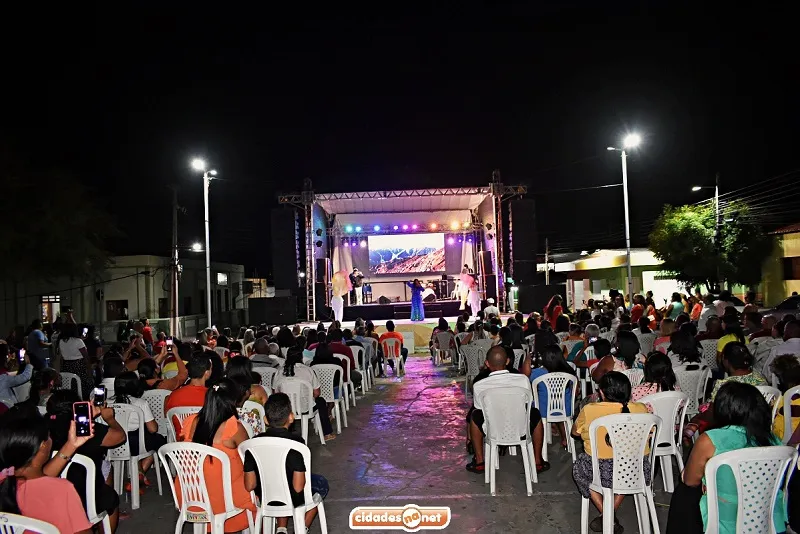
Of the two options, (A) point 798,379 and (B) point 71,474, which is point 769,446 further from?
(B) point 71,474

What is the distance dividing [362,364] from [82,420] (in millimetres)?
6021

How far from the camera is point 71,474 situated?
2.72 meters

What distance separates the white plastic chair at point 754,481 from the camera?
2.29m

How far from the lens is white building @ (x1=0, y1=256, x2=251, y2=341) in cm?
2005

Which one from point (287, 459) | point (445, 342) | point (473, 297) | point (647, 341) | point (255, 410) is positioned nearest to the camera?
point (287, 459)

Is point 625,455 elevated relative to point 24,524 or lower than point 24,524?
lower

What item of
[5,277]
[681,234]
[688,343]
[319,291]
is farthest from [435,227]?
[688,343]

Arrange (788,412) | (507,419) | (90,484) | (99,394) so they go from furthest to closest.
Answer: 1. (507,419)
2. (788,412)
3. (99,394)
4. (90,484)

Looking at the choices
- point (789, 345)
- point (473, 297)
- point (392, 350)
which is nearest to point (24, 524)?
point (789, 345)

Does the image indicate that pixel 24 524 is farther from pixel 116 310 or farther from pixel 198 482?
pixel 116 310

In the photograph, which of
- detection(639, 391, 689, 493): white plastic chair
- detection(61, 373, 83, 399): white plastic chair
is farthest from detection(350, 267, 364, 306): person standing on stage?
detection(639, 391, 689, 493): white plastic chair

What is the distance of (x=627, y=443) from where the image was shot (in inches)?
121

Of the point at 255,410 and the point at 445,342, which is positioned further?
the point at 445,342

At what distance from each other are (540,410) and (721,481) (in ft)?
8.28
